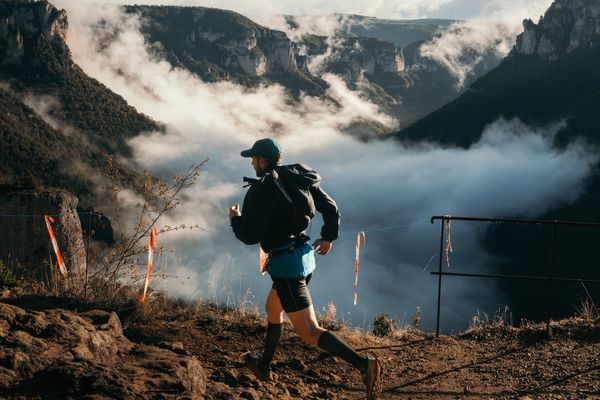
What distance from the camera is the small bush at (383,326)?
668 centimetres

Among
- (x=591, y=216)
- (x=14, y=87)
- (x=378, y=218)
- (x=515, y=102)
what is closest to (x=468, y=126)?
(x=515, y=102)

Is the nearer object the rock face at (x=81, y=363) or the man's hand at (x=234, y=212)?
the rock face at (x=81, y=363)

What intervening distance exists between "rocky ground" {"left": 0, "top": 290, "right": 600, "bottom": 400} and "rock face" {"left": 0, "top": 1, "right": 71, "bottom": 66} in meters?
103

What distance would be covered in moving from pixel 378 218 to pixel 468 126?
39542 mm

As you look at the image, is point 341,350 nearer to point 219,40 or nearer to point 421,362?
point 421,362

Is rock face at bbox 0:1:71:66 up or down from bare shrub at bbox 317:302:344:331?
up

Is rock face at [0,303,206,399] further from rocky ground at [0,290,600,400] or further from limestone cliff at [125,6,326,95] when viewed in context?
limestone cliff at [125,6,326,95]

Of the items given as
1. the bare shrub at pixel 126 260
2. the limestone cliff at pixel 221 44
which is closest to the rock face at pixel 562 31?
the limestone cliff at pixel 221 44

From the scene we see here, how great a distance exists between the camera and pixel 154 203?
650 cm

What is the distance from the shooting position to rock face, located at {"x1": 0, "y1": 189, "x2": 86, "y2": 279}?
29.9 ft

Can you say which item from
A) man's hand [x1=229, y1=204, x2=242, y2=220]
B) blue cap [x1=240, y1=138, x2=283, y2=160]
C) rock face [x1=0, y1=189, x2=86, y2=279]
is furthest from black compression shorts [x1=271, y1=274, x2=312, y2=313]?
rock face [x1=0, y1=189, x2=86, y2=279]

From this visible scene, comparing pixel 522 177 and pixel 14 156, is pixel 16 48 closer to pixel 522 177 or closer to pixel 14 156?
pixel 14 156

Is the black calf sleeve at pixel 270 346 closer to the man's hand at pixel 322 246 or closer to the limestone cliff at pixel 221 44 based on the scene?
the man's hand at pixel 322 246

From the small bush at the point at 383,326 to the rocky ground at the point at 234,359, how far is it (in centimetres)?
26
